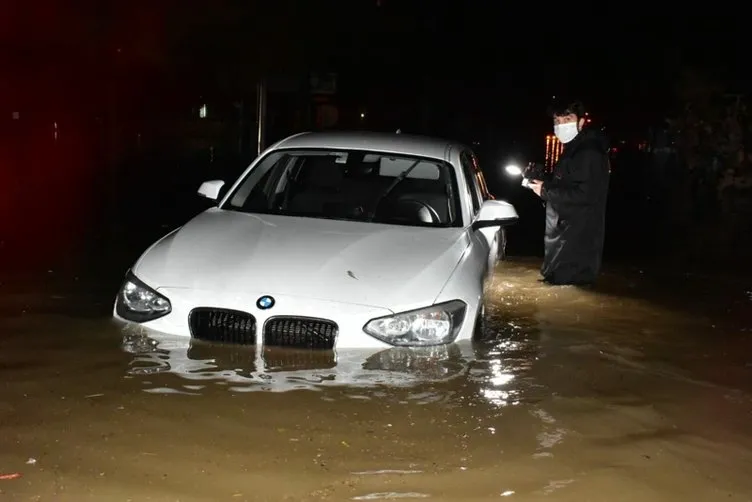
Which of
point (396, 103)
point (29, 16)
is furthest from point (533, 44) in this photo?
point (29, 16)

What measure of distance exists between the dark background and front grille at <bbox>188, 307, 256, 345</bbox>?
4178 millimetres

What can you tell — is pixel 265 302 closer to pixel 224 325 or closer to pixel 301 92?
pixel 224 325

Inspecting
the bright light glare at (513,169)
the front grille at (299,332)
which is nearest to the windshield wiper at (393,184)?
the bright light glare at (513,169)

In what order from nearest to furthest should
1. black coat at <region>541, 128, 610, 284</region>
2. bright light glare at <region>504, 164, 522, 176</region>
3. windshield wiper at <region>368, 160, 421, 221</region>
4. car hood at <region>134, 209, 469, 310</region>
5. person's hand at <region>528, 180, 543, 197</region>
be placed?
car hood at <region>134, 209, 469, 310</region> < windshield wiper at <region>368, 160, 421, 221</region> < bright light glare at <region>504, 164, 522, 176</region> < black coat at <region>541, 128, 610, 284</region> < person's hand at <region>528, 180, 543, 197</region>

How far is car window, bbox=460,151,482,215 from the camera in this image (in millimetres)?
7961

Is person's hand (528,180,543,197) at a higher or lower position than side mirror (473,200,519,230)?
higher

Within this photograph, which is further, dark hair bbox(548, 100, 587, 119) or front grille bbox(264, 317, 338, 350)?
dark hair bbox(548, 100, 587, 119)

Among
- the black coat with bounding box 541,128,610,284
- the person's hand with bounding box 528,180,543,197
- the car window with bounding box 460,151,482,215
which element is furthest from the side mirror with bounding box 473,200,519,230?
the person's hand with bounding box 528,180,543,197

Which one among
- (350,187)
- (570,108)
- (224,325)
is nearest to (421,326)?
(224,325)

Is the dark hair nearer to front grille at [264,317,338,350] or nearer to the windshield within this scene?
the windshield

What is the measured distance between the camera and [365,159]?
26.0 ft

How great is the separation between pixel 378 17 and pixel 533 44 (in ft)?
31.3

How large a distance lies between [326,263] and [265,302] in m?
0.52

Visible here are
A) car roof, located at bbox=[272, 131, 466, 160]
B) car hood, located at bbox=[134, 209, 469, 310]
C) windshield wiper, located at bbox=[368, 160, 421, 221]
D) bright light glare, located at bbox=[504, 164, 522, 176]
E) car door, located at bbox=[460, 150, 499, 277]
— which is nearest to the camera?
car hood, located at bbox=[134, 209, 469, 310]
